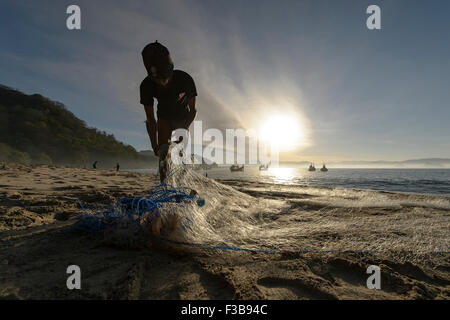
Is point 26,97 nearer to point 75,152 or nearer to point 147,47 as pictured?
point 75,152

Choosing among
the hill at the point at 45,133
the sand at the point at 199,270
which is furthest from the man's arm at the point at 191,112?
the hill at the point at 45,133

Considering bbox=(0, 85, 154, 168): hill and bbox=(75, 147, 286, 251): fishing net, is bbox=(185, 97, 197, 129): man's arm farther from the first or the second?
bbox=(0, 85, 154, 168): hill

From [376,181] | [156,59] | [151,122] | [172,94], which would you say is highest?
[156,59]

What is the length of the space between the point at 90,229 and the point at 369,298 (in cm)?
289

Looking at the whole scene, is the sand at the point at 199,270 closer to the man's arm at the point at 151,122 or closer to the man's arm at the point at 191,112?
the man's arm at the point at 151,122

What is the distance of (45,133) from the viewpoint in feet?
224

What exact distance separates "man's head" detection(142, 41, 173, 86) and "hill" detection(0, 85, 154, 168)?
5865 cm

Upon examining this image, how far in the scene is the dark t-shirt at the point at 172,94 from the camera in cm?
396

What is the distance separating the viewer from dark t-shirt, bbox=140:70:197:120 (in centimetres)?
396

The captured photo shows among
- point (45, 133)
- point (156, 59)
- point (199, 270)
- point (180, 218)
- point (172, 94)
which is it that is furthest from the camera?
point (45, 133)

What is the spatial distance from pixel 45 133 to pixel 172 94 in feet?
289

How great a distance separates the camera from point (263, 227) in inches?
129

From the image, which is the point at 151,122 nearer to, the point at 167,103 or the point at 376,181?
the point at 167,103

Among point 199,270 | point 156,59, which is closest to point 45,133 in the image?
point 156,59
